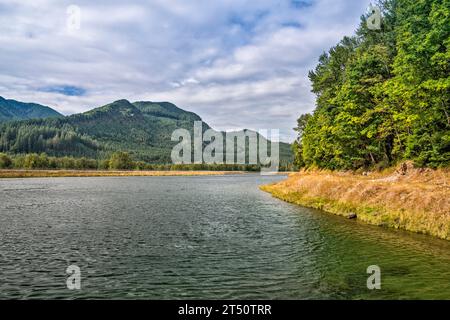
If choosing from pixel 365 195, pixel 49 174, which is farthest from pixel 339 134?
pixel 49 174

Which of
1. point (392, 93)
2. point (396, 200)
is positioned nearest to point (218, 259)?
point (396, 200)

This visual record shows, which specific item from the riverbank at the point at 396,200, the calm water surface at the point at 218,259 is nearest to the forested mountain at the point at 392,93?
the riverbank at the point at 396,200

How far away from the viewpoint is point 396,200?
1273 inches

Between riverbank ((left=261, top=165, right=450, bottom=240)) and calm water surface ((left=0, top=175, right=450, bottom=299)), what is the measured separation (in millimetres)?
1670

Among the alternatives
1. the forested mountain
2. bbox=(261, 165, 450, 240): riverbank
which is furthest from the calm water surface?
the forested mountain

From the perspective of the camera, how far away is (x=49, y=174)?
594 ft

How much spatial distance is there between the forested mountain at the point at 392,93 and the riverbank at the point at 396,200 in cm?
526

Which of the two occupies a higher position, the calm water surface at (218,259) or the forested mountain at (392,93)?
the forested mountain at (392,93)

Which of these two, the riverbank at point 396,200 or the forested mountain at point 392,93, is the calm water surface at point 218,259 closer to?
the riverbank at point 396,200

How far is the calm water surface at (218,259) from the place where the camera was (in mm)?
15250

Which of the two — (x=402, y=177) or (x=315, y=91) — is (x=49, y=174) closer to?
(x=315, y=91)

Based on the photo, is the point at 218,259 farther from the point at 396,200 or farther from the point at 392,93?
the point at 392,93

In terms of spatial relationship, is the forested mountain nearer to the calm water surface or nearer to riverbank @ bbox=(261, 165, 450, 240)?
riverbank @ bbox=(261, 165, 450, 240)

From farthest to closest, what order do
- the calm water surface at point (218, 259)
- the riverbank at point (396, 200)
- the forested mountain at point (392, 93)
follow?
the forested mountain at point (392, 93) → the riverbank at point (396, 200) → the calm water surface at point (218, 259)
